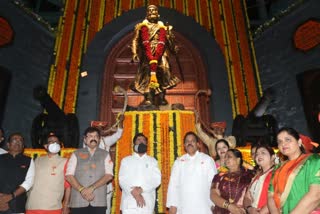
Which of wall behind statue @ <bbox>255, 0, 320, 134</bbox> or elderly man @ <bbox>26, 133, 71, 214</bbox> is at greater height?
wall behind statue @ <bbox>255, 0, 320, 134</bbox>

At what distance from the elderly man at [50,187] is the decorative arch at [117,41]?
345 centimetres

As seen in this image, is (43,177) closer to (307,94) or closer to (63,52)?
(63,52)

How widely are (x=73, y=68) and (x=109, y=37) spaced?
115 cm

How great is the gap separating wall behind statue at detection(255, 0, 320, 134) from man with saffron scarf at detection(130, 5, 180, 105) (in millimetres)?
2595

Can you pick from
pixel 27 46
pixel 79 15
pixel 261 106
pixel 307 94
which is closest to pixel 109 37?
pixel 79 15

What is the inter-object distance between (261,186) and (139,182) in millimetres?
1252

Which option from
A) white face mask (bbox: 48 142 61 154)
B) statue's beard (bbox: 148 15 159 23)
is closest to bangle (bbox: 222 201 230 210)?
white face mask (bbox: 48 142 61 154)

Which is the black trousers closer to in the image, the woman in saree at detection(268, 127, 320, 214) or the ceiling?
the woman in saree at detection(268, 127, 320, 214)

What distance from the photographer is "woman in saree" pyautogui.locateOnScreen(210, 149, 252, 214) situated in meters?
2.64

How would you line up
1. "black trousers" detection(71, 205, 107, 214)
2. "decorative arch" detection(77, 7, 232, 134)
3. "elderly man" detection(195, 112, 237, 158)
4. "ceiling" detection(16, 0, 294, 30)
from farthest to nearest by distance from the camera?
"ceiling" detection(16, 0, 294, 30)
"decorative arch" detection(77, 7, 232, 134)
"elderly man" detection(195, 112, 237, 158)
"black trousers" detection(71, 205, 107, 214)

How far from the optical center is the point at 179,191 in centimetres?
320

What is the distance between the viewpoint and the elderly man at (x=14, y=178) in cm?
294

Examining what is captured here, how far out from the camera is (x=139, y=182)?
323cm

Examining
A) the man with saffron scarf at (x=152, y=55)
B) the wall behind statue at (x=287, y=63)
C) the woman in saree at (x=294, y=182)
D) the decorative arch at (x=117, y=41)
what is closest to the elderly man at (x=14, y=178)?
the woman in saree at (x=294, y=182)
